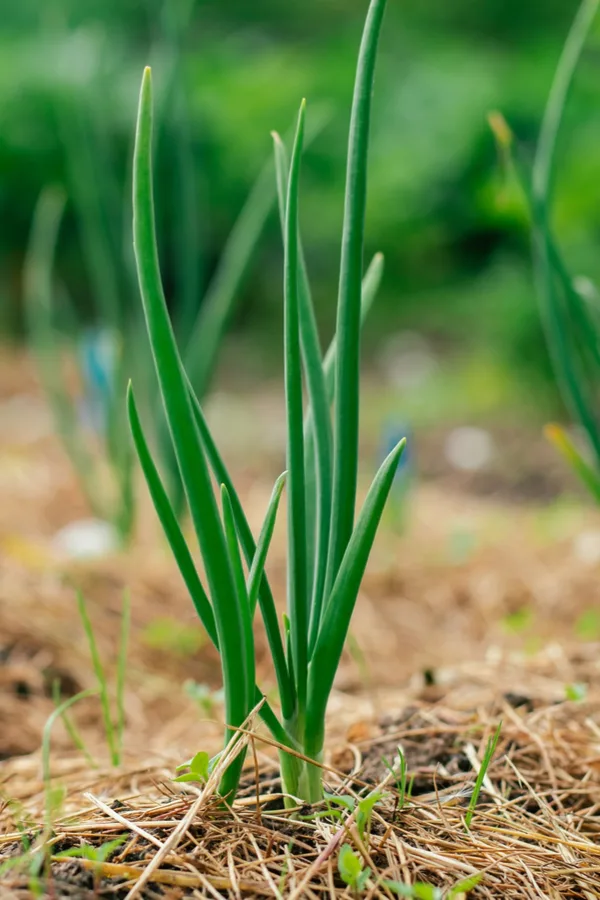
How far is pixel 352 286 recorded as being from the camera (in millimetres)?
564

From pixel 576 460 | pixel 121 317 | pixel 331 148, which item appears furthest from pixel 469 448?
pixel 331 148

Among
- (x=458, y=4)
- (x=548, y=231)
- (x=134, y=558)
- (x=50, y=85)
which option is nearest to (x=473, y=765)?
(x=548, y=231)

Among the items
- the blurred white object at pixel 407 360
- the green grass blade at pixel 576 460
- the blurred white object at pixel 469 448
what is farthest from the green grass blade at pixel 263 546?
the blurred white object at pixel 407 360

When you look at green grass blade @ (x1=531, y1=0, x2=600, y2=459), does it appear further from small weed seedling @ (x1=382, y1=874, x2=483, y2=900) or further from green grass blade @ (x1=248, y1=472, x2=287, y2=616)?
small weed seedling @ (x1=382, y1=874, x2=483, y2=900)

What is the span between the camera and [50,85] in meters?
4.97

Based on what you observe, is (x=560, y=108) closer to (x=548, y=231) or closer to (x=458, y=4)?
(x=548, y=231)

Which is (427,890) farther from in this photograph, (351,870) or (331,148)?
(331,148)

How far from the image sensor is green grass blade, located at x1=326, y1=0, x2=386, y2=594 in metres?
0.55

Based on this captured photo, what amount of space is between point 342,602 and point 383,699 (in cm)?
46

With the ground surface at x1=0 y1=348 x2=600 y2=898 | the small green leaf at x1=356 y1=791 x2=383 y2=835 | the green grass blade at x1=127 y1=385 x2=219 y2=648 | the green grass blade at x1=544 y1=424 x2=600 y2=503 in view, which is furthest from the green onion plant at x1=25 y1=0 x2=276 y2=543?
the small green leaf at x1=356 y1=791 x2=383 y2=835

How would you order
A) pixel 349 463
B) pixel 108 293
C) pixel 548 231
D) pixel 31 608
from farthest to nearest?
pixel 108 293
pixel 31 608
pixel 548 231
pixel 349 463

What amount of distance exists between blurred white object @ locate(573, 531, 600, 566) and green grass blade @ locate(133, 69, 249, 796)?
54.3 inches

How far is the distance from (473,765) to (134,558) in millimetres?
1097

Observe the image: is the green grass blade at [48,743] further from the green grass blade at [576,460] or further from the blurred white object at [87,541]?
the blurred white object at [87,541]
